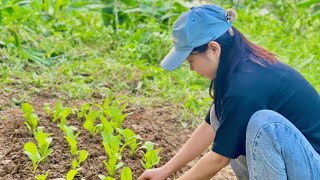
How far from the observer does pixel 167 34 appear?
659 cm

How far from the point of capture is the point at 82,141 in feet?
13.8

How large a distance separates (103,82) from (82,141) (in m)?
1.35

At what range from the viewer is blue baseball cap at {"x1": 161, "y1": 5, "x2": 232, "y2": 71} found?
2.90m

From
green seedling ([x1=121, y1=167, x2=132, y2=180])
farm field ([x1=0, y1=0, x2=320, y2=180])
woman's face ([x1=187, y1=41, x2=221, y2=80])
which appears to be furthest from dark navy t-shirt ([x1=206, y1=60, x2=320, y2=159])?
farm field ([x1=0, y1=0, x2=320, y2=180])

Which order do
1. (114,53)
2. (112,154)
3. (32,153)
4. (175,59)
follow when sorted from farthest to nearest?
1. (114,53)
2. (112,154)
3. (32,153)
4. (175,59)

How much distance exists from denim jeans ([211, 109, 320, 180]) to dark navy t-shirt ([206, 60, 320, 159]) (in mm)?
56

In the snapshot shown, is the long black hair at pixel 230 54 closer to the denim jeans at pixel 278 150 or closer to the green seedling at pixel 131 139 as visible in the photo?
the denim jeans at pixel 278 150

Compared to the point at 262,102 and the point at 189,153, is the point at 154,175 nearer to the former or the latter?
the point at 189,153

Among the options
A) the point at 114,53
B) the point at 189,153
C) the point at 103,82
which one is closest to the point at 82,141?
the point at 189,153

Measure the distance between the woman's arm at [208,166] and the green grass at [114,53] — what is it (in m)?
1.78

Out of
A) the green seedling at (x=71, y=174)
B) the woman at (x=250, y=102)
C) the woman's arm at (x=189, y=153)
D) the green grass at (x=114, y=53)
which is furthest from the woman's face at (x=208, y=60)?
the green grass at (x=114, y=53)

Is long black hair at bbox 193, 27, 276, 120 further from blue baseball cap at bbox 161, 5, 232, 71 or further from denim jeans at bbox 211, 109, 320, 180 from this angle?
denim jeans at bbox 211, 109, 320, 180

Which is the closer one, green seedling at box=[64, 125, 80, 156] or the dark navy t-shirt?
the dark navy t-shirt

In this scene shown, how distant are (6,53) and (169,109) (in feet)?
5.33
